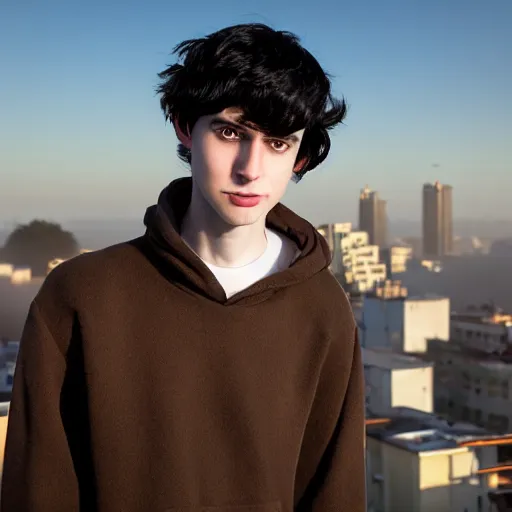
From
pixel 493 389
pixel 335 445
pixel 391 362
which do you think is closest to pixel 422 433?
pixel 391 362

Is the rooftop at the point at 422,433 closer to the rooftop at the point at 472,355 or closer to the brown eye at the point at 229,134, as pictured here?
the rooftop at the point at 472,355

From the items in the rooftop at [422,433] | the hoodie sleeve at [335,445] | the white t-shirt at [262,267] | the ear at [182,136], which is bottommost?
the rooftop at [422,433]

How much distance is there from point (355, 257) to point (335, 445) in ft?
48.1

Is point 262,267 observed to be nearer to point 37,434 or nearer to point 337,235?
point 37,434

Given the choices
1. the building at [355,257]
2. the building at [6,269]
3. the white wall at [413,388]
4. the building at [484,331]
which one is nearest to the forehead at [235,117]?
the white wall at [413,388]

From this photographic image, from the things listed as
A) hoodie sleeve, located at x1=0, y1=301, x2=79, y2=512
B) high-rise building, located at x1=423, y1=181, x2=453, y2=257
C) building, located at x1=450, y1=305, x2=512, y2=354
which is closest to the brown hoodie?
hoodie sleeve, located at x1=0, y1=301, x2=79, y2=512

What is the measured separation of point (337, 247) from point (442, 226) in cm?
553

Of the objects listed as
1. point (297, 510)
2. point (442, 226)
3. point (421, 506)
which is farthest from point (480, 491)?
point (442, 226)

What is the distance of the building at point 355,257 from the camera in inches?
575

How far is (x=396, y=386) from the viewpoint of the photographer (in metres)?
8.14

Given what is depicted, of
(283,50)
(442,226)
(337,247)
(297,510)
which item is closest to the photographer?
(283,50)

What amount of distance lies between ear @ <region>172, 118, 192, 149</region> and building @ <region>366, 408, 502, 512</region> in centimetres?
513

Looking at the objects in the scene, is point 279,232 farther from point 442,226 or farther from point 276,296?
point 442,226

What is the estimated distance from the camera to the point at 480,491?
5.85 meters
